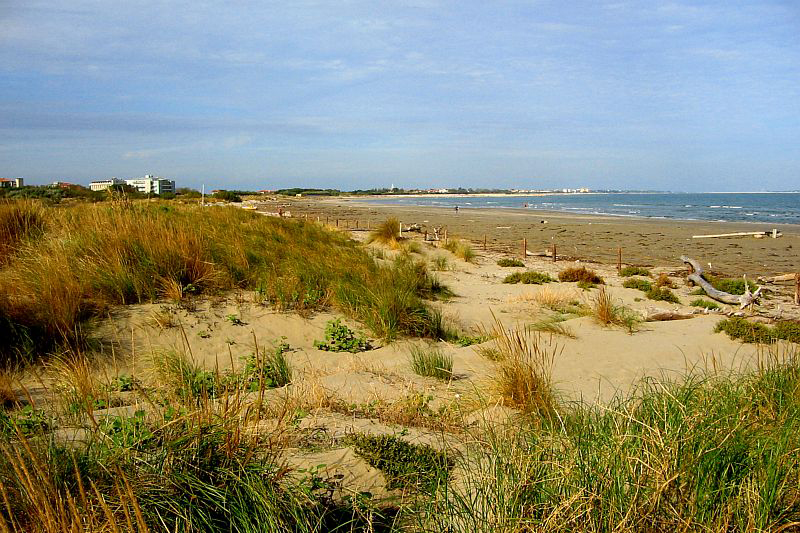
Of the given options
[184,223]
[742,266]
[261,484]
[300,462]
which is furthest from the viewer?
[742,266]

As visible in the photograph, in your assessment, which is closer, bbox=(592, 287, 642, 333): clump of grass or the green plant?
the green plant

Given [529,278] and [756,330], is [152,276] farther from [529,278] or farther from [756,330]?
[529,278]

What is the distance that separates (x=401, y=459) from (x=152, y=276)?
612 cm

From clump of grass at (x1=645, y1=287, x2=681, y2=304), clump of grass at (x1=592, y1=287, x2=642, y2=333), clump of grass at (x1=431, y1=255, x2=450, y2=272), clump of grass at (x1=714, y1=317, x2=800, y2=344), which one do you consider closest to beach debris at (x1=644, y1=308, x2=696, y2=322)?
clump of grass at (x1=592, y1=287, x2=642, y2=333)

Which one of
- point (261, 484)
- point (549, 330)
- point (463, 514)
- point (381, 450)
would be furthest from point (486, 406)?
point (549, 330)

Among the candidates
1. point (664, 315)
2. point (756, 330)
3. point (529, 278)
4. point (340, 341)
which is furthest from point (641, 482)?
point (529, 278)

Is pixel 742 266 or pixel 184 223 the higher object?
pixel 184 223

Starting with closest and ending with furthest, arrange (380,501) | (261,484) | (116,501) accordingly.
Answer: (116,501), (261,484), (380,501)

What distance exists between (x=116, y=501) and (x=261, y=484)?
638 mm

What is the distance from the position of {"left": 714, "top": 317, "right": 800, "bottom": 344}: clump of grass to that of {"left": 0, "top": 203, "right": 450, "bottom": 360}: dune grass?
495 cm

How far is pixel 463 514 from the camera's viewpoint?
294cm

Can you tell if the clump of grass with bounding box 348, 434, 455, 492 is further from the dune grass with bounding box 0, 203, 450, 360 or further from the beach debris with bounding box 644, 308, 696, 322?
the beach debris with bounding box 644, 308, 696, 322

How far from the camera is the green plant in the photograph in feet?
26.8

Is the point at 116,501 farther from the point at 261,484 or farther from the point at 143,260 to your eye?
the point at 143,260
